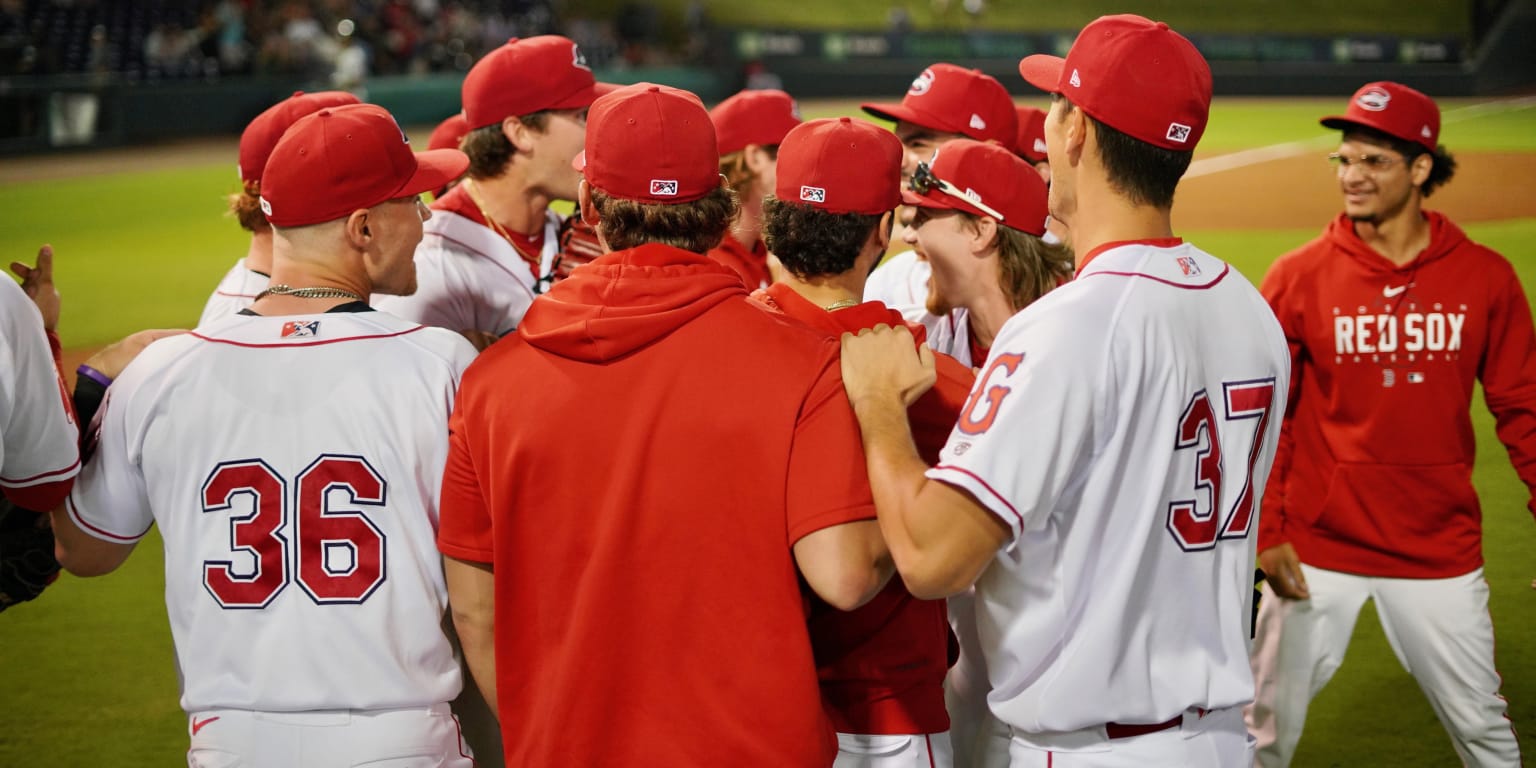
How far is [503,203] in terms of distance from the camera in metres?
4.12

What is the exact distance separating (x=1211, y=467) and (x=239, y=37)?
23030mm

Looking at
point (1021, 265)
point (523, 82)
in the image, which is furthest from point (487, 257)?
point (1021, 265)

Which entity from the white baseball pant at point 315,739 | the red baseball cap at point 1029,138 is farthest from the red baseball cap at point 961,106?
the white baseball pant at point 315,739

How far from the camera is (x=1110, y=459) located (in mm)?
2205

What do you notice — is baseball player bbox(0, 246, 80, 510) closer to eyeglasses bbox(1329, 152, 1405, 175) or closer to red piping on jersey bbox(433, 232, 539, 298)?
red piping on jersey bbox(433, 232, 539, 298)

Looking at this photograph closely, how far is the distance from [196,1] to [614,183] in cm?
2526

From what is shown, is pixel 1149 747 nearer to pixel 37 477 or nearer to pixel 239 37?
pixel 37 477

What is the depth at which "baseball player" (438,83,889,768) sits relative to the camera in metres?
2.12

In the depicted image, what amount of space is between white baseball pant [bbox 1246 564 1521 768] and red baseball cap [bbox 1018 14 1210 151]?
2.34m

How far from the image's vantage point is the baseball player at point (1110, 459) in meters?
2.10

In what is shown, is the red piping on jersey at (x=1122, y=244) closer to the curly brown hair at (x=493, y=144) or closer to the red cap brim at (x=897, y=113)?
the curly brown hair at (x=493, y=144)

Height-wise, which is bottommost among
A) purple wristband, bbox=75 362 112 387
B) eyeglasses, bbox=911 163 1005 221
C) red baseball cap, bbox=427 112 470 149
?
purple wristband, bbox=75 362 112 387

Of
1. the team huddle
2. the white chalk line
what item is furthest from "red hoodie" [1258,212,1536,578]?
the white chalk line

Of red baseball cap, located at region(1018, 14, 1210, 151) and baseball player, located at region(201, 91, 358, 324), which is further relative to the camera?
baseball player, located at region(201, 91, 358, 324)
